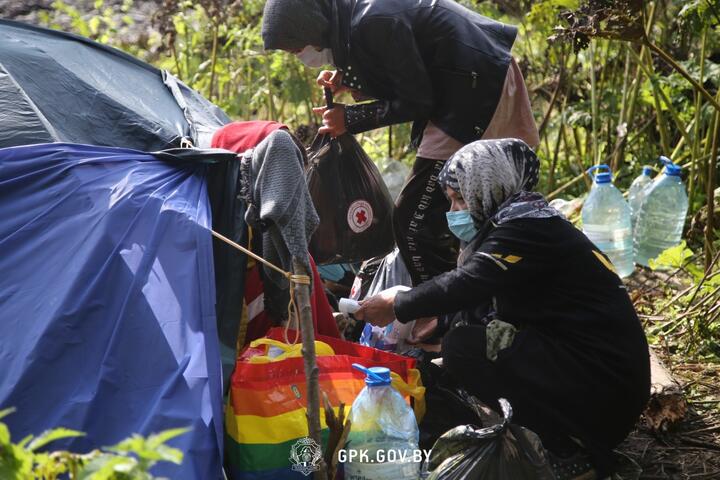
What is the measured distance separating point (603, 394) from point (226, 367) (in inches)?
42.3

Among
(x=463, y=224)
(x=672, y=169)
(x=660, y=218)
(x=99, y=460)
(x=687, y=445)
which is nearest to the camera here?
(x=99, y=460)

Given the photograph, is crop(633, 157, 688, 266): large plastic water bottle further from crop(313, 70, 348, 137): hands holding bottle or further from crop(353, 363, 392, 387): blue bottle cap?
crop(353, 363, 392, 387): blue bottle cap

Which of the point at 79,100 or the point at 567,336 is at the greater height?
the point at 79,100

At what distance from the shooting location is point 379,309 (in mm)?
3070

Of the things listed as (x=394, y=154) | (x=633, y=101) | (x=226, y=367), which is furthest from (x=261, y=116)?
(x=226, y=367)

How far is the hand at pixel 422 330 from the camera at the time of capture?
3.50 metres

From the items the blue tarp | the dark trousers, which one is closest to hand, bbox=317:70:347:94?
the dark trousers

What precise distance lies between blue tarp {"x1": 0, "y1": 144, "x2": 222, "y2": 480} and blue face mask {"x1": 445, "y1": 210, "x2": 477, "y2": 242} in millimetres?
762

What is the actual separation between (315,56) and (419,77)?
0.45m

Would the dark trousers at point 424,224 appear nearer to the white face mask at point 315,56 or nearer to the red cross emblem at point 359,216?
the red cross emblem at point 359,216

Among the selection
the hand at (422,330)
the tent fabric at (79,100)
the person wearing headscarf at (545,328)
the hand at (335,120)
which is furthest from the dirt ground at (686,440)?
the tent fabric at (79,100)

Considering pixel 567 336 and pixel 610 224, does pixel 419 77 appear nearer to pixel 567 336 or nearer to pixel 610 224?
pixel 567 336

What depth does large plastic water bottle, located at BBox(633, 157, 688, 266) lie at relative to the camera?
16.4 feet

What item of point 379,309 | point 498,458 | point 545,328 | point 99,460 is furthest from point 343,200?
point 99,460
